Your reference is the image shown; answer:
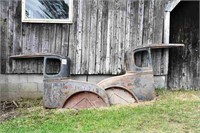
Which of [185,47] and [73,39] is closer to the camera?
[73,39]

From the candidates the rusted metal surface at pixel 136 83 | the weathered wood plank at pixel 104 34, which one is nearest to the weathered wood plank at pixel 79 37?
the weathered wood plank at pixel 104 34

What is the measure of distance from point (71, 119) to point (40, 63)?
6.11ft

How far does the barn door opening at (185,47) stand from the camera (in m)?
7.70

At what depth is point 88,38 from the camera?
7.09 meters

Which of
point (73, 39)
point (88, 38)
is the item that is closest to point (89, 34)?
point (88, 38)

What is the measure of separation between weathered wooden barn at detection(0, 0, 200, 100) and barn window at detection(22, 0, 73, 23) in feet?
0.29

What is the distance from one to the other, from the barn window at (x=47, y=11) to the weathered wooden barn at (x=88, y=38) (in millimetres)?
89

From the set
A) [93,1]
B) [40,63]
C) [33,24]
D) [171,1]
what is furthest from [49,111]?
[171,1]

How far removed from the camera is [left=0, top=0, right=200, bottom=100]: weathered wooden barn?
6.93 m

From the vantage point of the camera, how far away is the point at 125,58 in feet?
23.5

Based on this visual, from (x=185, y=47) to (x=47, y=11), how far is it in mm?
3211

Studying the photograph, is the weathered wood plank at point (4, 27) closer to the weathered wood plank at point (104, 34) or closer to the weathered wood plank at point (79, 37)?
the weathered wood plank at point (79, 37)

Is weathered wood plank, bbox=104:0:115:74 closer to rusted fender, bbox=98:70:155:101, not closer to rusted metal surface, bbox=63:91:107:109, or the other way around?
rusted fender, bbox=98:70:155:101

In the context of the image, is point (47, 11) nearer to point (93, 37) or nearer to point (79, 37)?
point (79, 37)
